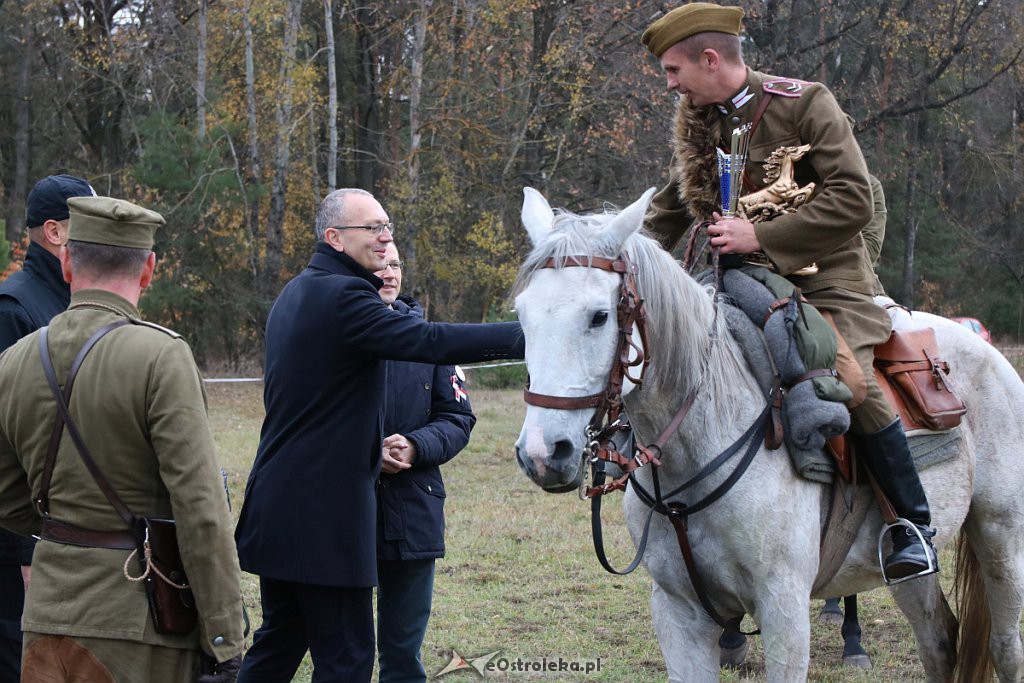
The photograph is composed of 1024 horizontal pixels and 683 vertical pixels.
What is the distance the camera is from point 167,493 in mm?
2852

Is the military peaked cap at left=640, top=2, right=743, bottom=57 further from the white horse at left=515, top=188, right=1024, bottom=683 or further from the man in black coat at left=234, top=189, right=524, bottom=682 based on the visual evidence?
the man in black coat at left=234, top=189, right=524, bottom=682

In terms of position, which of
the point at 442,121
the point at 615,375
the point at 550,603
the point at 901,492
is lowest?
the point at 550,603

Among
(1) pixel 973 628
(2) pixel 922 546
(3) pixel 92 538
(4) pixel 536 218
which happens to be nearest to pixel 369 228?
(4) pixel 536 218

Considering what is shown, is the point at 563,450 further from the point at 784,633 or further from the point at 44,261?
the point at 44,261

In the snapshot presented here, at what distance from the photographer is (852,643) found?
19.0ft

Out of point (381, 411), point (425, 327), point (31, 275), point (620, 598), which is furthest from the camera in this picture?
point (620, 598)

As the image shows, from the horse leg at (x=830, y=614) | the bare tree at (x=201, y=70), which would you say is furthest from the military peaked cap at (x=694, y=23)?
the bare tree at (x=201, y=70)

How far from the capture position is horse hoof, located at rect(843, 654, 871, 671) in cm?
566

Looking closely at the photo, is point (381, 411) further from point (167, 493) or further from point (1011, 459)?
point (1011, 459)

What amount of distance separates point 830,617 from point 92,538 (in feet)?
16.5

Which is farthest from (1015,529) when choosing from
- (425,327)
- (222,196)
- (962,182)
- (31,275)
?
(962,182)

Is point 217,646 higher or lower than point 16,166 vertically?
lower

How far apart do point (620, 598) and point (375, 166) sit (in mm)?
20967

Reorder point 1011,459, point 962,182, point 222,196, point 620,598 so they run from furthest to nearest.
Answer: point 962,182 → point 222,196 → point 620,598 → point 1011,459
